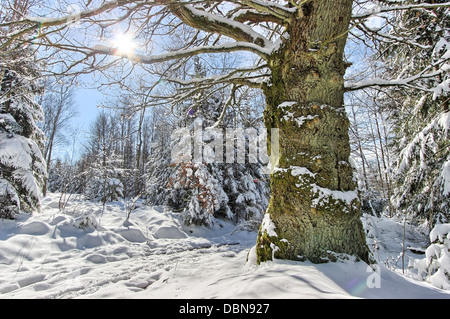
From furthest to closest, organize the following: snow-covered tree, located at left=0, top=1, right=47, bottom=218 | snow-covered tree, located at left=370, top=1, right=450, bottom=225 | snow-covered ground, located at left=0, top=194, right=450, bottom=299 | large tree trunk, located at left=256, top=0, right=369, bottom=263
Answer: snow-covered tree, located at left=0, top=1, right=47, bottom=218 → snow-covered tree, located at left=370, top=1, right=450, bottom=225 → large tree trunk, located at left=256, top=0, right=369, bottom=263 → snow-covered ground, located at left=0, top=194, right=450, bottom=299

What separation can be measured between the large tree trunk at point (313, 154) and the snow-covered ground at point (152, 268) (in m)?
0.20

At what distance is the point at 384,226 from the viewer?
6.90m

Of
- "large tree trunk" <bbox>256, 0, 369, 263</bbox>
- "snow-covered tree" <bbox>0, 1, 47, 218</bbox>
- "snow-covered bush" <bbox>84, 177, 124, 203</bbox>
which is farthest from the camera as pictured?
"snow-covered bush" <bbox>84, 177, 124, 203</bbox>

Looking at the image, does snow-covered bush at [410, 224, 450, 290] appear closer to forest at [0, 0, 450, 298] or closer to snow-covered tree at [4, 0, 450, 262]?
forest at [0, 0, 450, 298]

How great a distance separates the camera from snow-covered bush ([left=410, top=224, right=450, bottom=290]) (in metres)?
1.97

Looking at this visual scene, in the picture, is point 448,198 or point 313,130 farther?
point 448,198

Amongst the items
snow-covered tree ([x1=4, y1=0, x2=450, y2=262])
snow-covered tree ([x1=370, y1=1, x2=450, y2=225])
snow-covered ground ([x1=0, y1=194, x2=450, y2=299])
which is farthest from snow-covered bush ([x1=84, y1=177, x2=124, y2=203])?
snow-covered tree ([x1=370, y1=1, x2=450, y2=225])

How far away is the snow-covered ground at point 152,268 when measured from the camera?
1444 millimetres

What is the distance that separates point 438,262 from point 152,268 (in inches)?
136

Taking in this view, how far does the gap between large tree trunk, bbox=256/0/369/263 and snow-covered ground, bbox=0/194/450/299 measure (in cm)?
20

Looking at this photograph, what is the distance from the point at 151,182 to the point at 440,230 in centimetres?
1025

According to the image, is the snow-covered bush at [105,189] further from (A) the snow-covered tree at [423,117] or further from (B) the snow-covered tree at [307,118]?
(A) the snow-covered tree at [423,117]
